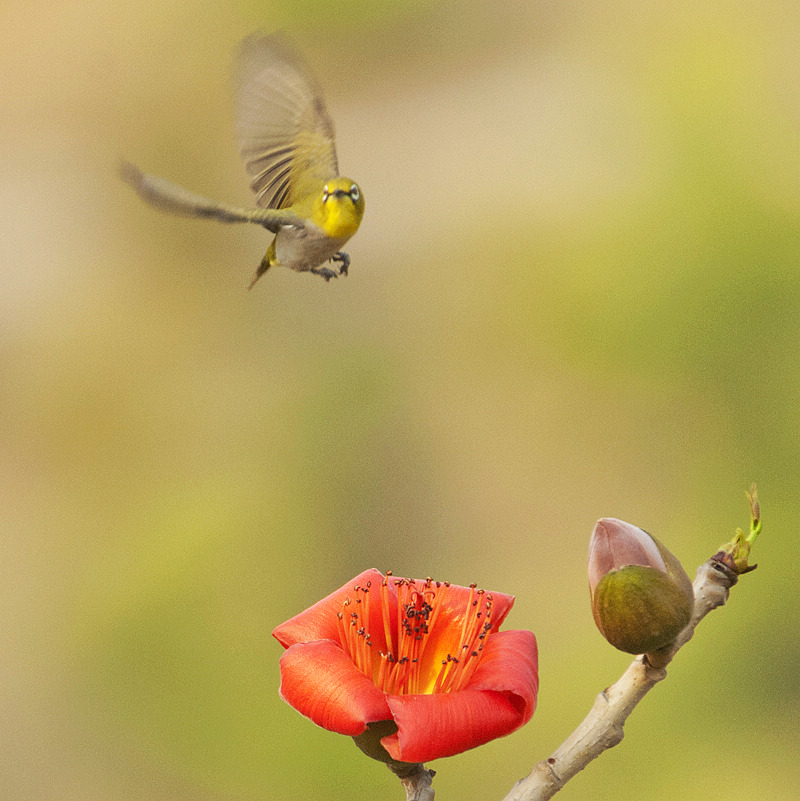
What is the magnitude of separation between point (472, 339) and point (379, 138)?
3.77ft

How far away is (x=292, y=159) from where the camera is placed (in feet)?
2.66

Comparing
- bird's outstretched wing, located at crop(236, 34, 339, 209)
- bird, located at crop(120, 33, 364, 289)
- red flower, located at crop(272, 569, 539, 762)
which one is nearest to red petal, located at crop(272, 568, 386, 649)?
red flower, located at crop(272, 569, 539, 762)

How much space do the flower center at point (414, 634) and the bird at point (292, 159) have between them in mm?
223

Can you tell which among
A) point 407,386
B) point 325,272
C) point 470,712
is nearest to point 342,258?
point 325,272

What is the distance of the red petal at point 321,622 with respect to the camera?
618 millimetres

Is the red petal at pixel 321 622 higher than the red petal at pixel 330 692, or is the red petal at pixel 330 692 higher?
the red petal at pixel 321 622

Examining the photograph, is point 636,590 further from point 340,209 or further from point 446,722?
point 340,209

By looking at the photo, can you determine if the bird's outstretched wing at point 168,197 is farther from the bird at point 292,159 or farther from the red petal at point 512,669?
the red petal at point 512,669

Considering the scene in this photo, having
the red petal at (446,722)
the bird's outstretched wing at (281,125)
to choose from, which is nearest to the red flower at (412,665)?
the red petal at (446,722)

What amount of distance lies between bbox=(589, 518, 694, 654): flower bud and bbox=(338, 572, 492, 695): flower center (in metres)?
0.10

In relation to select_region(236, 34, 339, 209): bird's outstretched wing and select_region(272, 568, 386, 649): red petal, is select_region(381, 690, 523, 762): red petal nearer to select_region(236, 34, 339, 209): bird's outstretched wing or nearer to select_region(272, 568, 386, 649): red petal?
select_region(272, 568, 386, 649): red petal

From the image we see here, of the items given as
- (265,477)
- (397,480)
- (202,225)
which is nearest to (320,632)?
(265,477)

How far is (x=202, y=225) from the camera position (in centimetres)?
352

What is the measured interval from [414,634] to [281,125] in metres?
0.43
